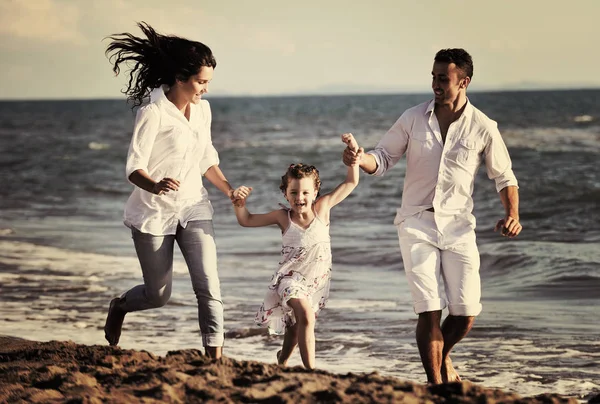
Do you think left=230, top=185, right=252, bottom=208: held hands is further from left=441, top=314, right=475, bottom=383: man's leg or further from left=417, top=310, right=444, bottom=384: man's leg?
left=441, top=314, right=475, bottom=383: man's leg

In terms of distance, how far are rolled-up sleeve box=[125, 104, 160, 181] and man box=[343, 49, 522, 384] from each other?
1.05 metres

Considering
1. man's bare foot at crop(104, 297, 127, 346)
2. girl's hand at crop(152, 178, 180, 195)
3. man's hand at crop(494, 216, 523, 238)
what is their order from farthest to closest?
man's bare foot at crop(104, 297, 127, 346) → man's hand at crop(494, 216, 523, 238) → girl's hand at crop(152, 178, 180, 195)

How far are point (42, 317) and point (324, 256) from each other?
12.7ft

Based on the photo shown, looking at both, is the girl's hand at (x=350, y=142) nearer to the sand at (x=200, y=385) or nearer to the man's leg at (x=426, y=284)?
the man's leg at (x=426, y=284)

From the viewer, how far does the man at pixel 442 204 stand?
5781 mm

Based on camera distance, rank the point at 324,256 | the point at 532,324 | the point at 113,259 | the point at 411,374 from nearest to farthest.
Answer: the point at 324,256 → the point at 411,374 → the point at 532,324 → the point at 113,259

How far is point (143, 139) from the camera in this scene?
5609mm

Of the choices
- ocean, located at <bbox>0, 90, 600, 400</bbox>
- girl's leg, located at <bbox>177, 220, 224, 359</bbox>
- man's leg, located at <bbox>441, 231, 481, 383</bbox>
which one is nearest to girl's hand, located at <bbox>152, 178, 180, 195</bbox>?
girl's leg, located at <bbox>177, 220, 224, 359</bbox>

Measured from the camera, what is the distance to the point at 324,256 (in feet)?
19.0

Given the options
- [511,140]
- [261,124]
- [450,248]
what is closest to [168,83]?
[450,248]

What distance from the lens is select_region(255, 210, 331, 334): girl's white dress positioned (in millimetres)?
5758

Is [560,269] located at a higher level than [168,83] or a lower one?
lower

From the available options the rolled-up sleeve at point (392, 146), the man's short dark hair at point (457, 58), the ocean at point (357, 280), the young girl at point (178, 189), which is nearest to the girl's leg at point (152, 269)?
the young girl at point (178, 189)

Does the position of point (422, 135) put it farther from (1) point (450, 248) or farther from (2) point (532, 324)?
(2) point (532, 324)
